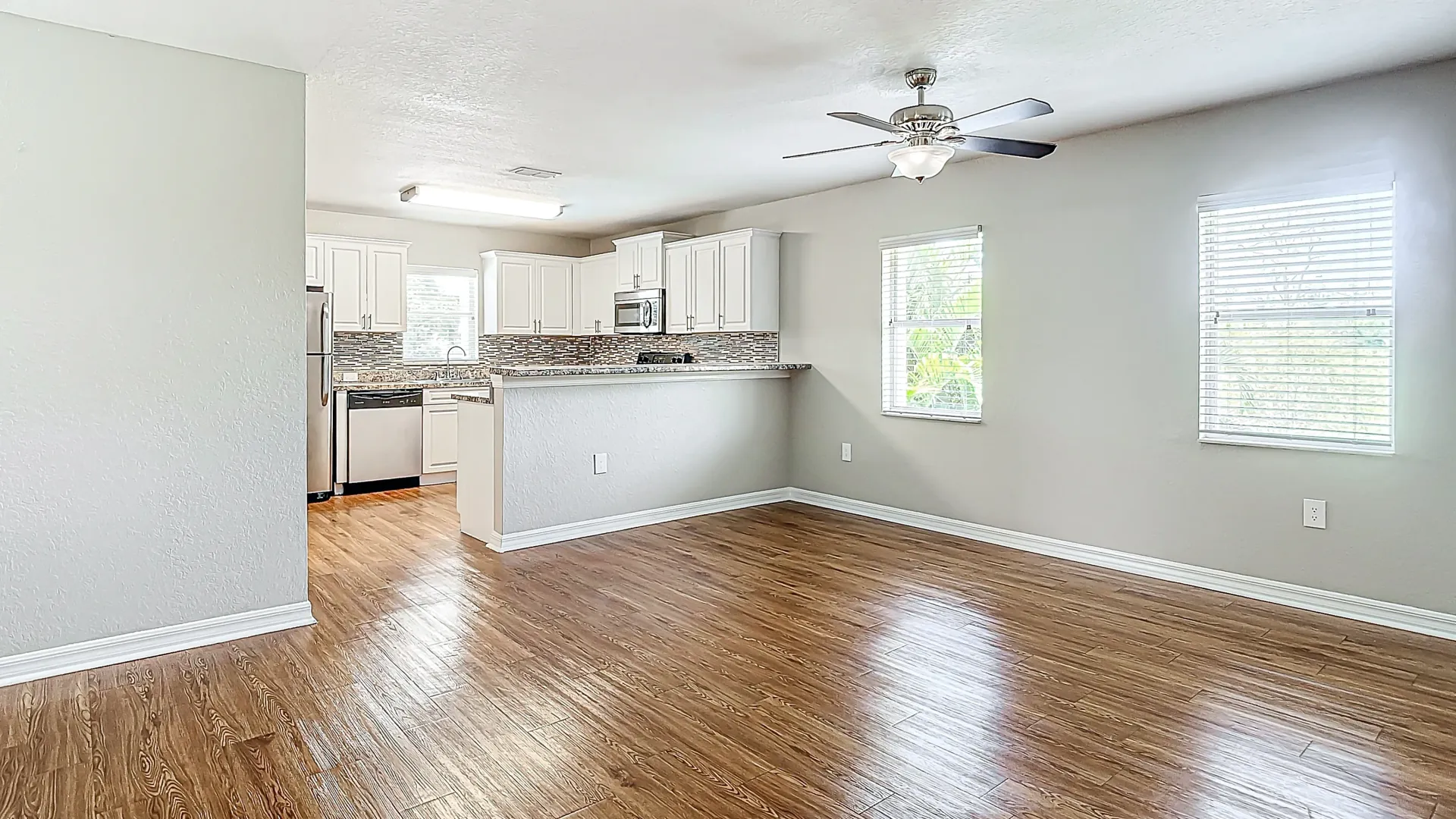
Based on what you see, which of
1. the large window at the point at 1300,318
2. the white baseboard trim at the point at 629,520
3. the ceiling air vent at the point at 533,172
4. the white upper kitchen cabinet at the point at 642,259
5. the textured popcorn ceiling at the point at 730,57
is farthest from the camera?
the white upper kitchen cabinet at the point at 642,259

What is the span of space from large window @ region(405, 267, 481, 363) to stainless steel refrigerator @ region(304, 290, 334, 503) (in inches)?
43.9

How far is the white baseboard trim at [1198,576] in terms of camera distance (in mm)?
3520

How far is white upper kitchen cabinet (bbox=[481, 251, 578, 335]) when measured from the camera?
25.6 feet

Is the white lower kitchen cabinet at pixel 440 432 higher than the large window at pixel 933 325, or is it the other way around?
the large window at pixel 933 325

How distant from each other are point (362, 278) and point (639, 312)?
2316mm

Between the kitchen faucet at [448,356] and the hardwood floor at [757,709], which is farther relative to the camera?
the kitchen faucet at [448,356]

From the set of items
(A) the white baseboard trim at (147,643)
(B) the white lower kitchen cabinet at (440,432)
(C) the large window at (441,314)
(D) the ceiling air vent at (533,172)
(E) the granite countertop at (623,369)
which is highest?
(D) the ceiling air vent at (533,172)

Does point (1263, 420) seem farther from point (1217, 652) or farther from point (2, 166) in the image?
point (2, 166)

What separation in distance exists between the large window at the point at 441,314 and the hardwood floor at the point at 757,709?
385cm

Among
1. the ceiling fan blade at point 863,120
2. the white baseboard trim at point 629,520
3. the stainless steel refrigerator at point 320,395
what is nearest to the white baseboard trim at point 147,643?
the white baseboard trim at point 629,520

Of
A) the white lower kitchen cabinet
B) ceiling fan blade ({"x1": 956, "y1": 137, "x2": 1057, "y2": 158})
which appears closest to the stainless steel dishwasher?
the white lower kitchen cabinet

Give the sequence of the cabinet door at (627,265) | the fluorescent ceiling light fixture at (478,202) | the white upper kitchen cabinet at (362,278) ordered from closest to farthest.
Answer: the fluorescent ceiling light fixture at (478,202) → the white upper kitchen cabinet at (362,278) → the cabinet door at (627,265)

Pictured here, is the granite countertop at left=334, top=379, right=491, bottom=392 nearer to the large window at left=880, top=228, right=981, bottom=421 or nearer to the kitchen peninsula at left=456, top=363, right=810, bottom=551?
the kitchen peninsula at left=456, top=363, right=810, bottom=551

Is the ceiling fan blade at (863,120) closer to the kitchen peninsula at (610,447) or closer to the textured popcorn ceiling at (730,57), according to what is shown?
the textured popcorn ceiling at (730,57)
